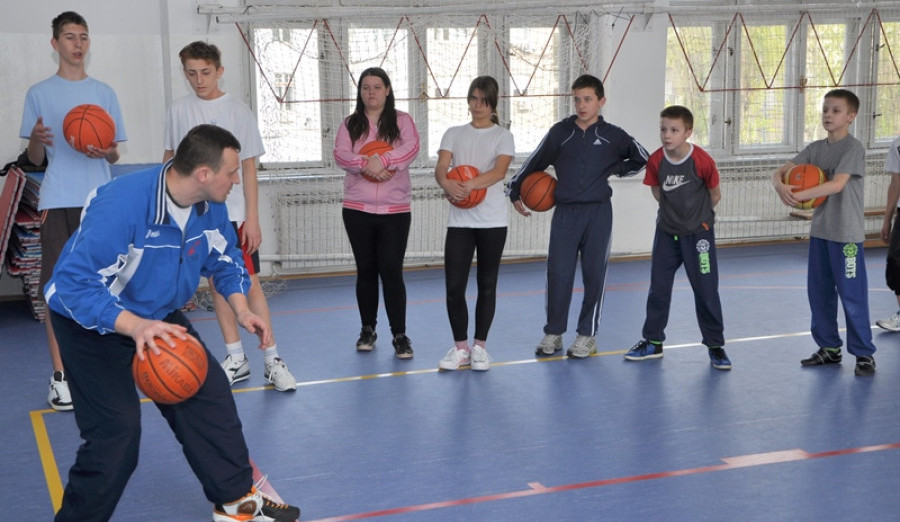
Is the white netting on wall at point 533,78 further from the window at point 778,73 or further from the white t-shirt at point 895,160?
the white t-shirt at point 895,160

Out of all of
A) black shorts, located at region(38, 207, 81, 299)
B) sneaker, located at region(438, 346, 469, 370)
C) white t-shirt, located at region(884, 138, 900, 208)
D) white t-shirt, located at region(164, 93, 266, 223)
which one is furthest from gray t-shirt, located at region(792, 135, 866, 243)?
black shorts, located at region(38, 207, 81, 299)

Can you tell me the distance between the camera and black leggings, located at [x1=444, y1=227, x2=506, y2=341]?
198 inches

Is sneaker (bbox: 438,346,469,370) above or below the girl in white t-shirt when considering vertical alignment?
below

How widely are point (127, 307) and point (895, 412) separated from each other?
335 cm

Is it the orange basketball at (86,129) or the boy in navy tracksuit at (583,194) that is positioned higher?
the orange basketball at (86,129)

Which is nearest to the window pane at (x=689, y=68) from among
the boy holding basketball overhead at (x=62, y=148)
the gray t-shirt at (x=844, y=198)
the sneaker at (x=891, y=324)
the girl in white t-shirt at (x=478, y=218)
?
the sneaker at (x=891, y=324)

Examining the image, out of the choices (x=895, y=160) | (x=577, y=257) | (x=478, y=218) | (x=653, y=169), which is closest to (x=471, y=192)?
(x=478, y=218)

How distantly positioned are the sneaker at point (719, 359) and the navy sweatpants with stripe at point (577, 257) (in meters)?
0.67

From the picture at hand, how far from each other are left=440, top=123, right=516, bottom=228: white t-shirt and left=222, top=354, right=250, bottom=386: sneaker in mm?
1296

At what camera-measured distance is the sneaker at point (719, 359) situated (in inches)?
200

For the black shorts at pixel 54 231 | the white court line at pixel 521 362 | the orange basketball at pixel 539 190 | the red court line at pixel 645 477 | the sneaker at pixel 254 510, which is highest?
the orange basketball at pixel 539 190

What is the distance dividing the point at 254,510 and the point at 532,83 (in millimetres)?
6127

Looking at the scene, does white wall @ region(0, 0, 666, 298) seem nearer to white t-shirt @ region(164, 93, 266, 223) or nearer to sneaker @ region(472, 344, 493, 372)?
white t-shirt @ region(164, 93, 266, 223)

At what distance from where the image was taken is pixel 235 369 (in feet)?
16.1
